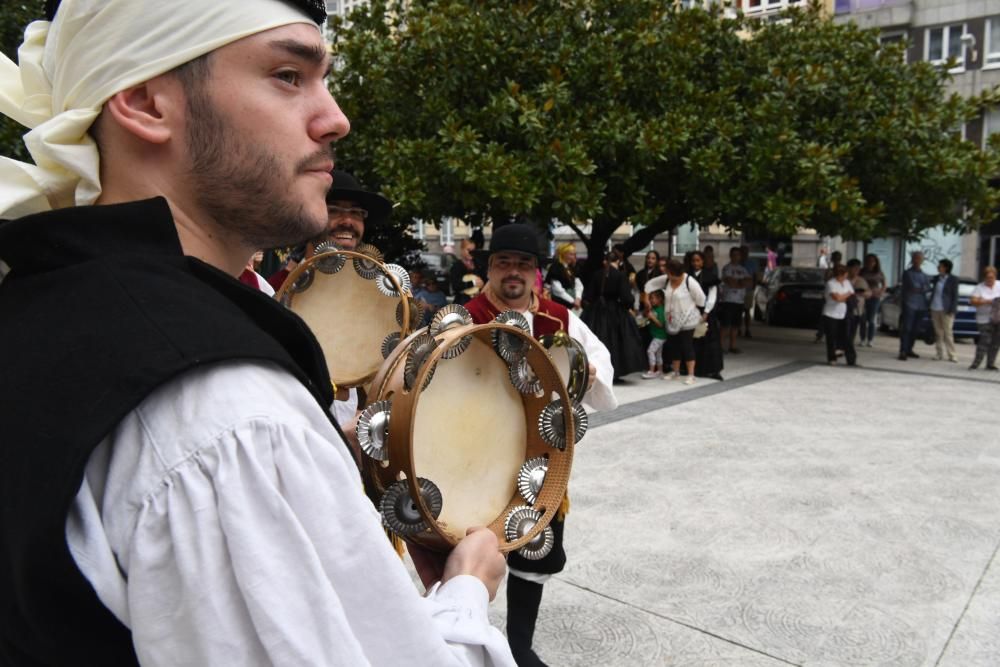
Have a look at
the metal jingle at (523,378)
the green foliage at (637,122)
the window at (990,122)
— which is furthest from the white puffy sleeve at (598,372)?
the window at (990,122)

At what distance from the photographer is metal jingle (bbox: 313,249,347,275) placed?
2568 millimetres

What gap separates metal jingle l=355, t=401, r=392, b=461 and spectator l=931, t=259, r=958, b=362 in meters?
12.7

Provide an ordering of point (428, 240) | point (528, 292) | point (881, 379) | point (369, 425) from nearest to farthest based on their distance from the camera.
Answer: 1. point (369, 425)
2. point (528, 292)
3. point (881, 379)
4. point (428, 240)

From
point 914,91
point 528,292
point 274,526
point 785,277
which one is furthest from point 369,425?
point 785,277

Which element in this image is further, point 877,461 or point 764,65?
point 764,65

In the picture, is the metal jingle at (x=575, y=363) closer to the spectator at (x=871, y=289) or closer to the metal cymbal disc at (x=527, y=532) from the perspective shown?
the metal cymbal disc at (x=527, y=532)

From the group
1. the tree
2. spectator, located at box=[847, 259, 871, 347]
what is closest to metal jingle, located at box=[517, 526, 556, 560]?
the tree

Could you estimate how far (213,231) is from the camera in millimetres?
1010

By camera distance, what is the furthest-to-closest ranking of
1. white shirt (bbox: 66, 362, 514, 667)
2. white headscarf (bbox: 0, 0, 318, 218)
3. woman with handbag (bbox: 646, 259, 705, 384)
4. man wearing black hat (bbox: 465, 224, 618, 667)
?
1. woman with handbag (bbox: 646, 259, 705, 384)
2. man wearing black hat (bbox: 465, 224, 618, 667)
3. white headscarf (bbox: 0, 0, 318, 218)
4. white shirt (bbox: 66, 362, 514, 667)

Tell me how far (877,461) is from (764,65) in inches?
308

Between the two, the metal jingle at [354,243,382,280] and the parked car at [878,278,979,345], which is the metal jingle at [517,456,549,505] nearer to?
the metal jingle at [354,243,382,280]

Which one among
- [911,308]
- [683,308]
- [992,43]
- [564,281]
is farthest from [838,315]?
[992,43]

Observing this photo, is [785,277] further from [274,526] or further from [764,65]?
[274,526]

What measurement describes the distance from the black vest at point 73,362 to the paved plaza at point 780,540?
2.74 m
